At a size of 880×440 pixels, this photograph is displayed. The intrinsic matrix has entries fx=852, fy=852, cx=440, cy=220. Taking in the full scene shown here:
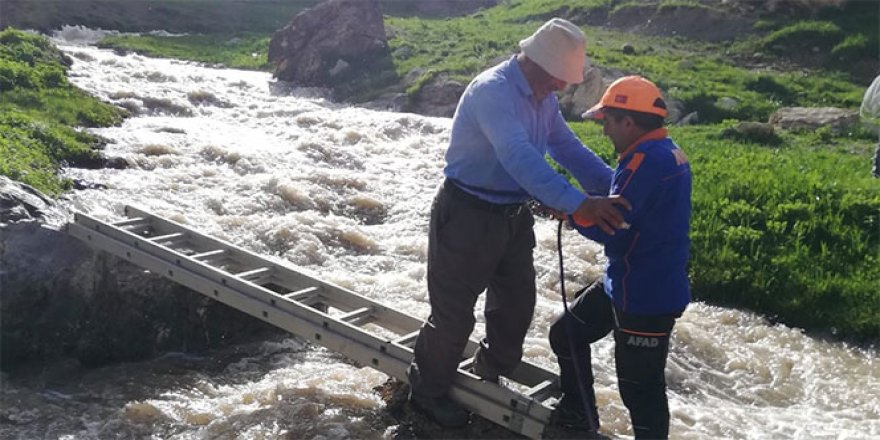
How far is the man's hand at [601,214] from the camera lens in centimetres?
507

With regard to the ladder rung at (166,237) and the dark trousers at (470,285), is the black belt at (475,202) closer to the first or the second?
the dark trousers at (470,285)

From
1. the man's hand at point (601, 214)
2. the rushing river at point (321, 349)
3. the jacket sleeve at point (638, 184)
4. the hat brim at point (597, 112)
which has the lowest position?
the rushing river at point (321, 349)

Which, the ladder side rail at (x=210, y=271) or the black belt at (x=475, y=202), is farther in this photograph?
the ladder side rail at (x=210, y=271)

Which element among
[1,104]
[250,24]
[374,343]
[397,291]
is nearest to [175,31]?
[250,24]

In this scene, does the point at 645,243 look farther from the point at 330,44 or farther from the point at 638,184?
the point at 330,44

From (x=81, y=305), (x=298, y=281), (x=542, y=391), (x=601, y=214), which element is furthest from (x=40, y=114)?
(x=601, y=214)

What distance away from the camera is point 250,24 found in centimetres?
4606

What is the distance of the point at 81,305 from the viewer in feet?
26.1

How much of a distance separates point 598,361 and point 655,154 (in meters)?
3.75

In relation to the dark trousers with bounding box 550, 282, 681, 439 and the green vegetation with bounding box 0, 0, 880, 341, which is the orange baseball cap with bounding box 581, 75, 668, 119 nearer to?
the dark trousers with bounding box 550, 282, 681, 439

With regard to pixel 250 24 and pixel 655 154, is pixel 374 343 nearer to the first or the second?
pixel 655 154

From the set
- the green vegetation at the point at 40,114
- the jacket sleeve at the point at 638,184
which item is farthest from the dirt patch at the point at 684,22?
the jacket sleeve at the point at 638,184

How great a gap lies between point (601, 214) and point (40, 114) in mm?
13111

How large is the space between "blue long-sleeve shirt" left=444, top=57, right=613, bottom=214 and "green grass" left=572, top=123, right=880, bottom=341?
17.1 feet
